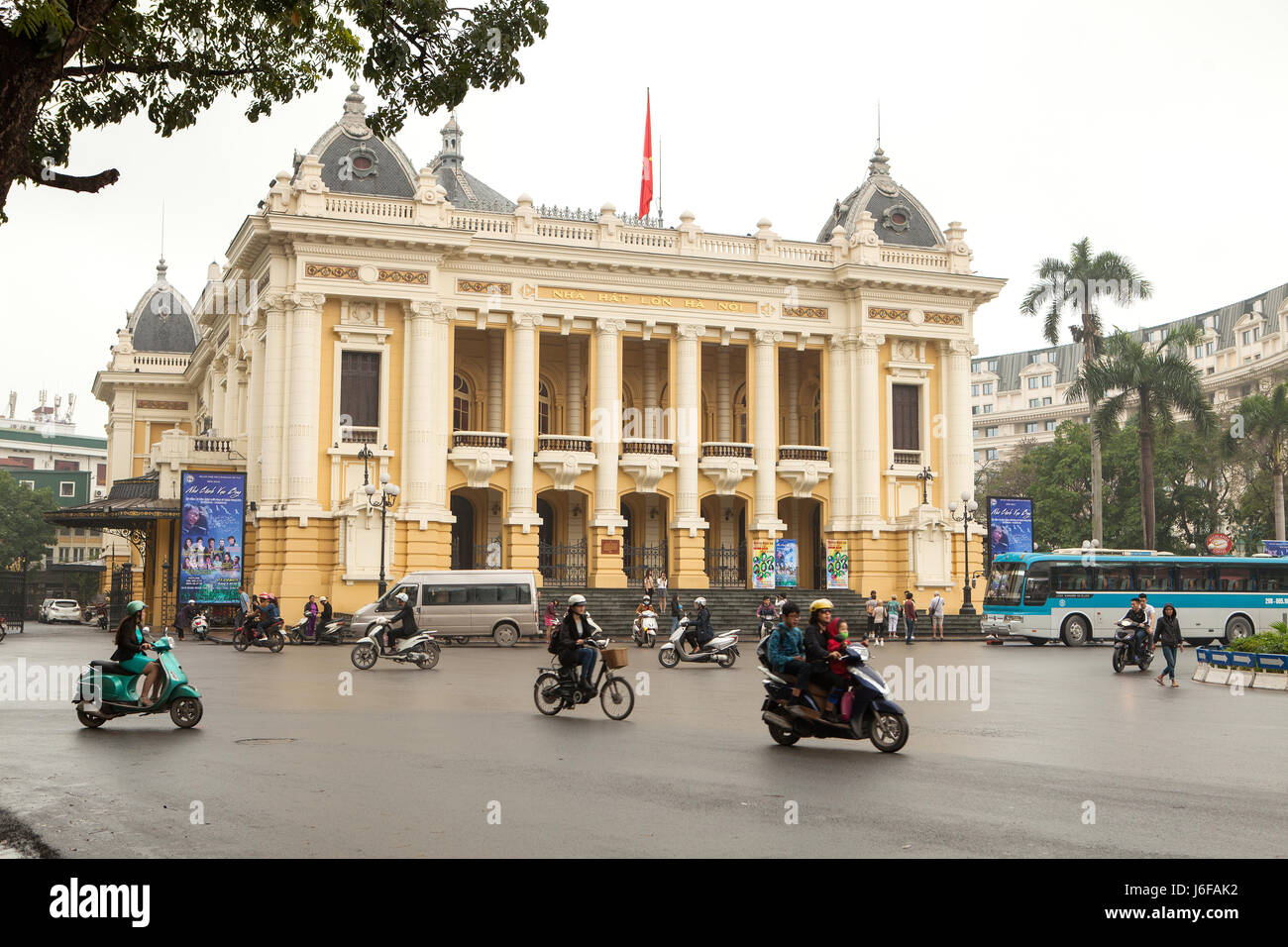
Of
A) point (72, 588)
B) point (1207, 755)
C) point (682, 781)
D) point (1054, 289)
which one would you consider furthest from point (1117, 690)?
point (72, 588)

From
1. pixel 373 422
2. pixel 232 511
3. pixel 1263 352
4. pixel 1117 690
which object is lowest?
pixel 1117 690

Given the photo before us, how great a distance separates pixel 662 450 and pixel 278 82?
35.1 m

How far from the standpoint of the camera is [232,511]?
130 feet

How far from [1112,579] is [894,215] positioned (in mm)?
18178

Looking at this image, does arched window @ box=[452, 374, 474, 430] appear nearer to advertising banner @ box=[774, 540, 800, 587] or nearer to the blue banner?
advertising banner @ box=[774, 540, 800, 587]

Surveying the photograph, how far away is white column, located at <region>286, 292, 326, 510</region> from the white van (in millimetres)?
7647

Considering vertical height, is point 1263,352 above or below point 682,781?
above

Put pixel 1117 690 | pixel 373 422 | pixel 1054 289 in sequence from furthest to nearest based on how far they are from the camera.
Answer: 1. pixel 1054 289
2. pixel 373 422
3. pixel 1117 690

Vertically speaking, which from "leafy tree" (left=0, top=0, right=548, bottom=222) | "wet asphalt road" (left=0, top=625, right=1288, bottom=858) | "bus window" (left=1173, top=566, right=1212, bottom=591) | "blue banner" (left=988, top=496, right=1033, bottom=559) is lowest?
"wet asphalt road" (left=0, top=625, right=1288, bottom=858)

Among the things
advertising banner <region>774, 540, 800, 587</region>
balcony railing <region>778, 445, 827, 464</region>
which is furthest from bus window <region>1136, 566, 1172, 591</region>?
balcony railing <region>778, 445, 827, 464</region>

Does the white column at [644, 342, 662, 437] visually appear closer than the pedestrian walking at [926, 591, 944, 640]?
No

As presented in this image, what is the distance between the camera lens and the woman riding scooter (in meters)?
13.9

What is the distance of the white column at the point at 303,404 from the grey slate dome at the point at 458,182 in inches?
520

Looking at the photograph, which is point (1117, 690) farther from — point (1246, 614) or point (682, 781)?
point (1246, 614)
